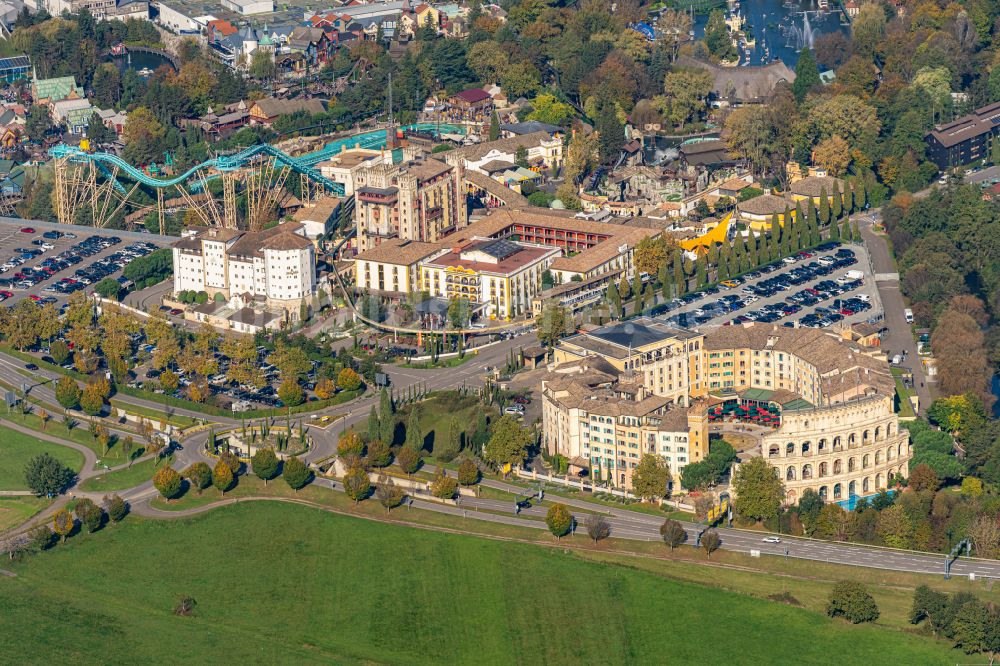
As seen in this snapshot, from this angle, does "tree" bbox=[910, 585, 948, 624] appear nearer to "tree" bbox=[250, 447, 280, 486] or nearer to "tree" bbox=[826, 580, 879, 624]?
"tree" bbox=[826, 580, 879, 624]

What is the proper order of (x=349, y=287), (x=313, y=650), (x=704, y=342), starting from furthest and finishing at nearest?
(x=349, y=287)
(x=704, y=342)
(x=313, y=650)

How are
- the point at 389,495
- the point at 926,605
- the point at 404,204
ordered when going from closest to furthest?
the point at 926,605
the point at 389,495
the point at 404,204

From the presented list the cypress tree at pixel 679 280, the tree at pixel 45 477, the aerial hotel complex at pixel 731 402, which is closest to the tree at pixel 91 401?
the tree at pixel 45 477

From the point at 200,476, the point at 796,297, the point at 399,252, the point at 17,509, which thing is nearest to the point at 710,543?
the point at 200,476

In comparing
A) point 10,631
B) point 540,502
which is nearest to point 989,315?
point 540,502

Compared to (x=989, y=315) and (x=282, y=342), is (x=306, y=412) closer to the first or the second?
(x=282, y=342)

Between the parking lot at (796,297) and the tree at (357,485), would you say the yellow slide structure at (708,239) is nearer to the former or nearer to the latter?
the parking lot at (796,297)

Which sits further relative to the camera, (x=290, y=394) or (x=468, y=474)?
(x=290, y=394)

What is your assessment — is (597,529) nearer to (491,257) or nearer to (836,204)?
(491,257)
